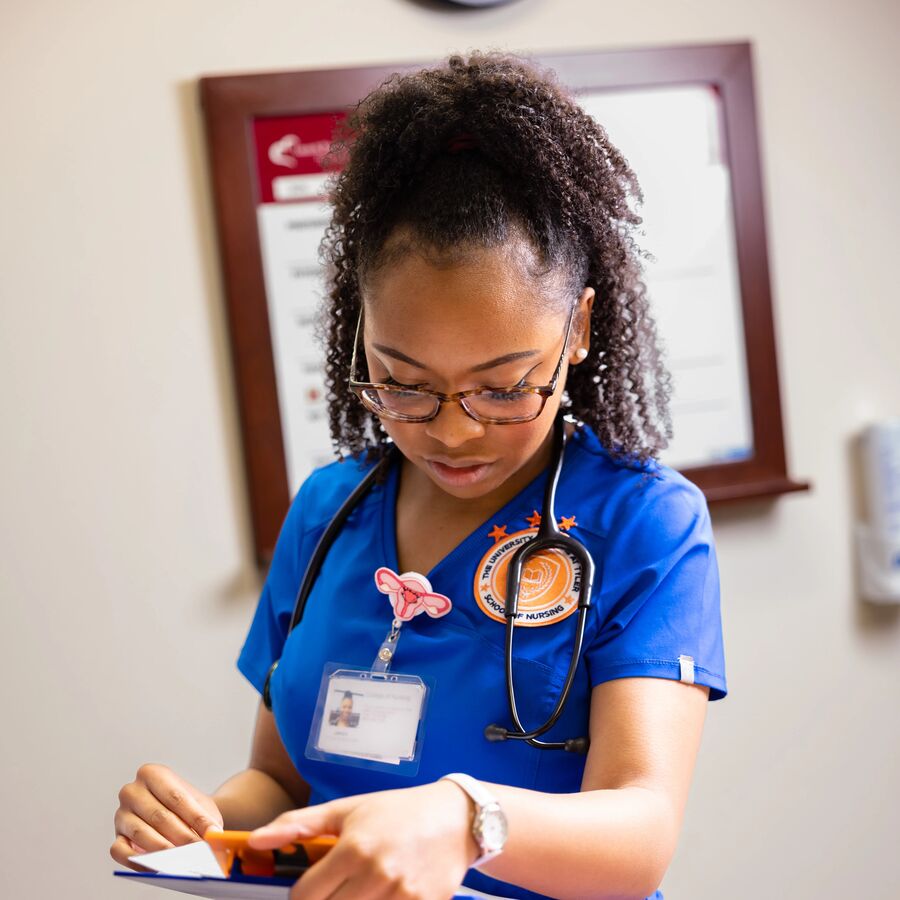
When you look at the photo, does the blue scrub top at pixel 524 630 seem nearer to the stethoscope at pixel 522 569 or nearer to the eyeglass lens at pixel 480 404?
the stethoscope at pixel 522 569

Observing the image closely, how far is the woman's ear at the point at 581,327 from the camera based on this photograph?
3.95ft

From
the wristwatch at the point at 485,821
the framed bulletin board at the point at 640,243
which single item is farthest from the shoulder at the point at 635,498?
the framed bulletin board at the point at 640,243

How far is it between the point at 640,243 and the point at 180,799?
141 centimetres

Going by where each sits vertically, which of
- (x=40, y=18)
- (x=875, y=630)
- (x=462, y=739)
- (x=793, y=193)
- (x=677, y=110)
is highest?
(x=40, y=18)

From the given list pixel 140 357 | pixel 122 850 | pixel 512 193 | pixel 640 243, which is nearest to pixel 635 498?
pixel 512 193

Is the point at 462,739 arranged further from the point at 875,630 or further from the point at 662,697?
the point at 875,630

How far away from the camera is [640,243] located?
2.11 m

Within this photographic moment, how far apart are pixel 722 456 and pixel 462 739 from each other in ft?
4.55

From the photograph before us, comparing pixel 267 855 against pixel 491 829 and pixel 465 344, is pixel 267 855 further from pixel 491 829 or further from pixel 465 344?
pixel 465 344

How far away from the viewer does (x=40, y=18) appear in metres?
1.95

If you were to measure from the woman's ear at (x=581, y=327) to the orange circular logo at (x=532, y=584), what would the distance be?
21cm

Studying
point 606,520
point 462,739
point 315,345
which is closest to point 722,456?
point 315,345

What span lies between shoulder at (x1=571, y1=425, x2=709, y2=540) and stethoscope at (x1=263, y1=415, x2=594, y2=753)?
4cm

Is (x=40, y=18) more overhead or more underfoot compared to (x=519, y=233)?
more overhead
